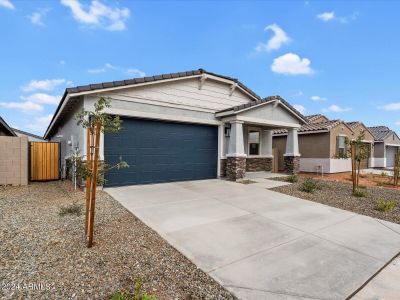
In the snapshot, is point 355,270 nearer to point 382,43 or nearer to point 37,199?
point 37,199

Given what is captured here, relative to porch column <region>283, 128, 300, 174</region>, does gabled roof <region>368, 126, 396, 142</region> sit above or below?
above

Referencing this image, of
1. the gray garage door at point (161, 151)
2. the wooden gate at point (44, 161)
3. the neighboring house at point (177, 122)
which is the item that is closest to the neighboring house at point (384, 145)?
the neighboring house at point (177, 122)

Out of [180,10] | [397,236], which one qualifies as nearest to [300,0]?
[180,10]

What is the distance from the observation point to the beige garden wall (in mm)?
9312

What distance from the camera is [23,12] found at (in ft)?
27.0

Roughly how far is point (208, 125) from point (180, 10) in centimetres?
526

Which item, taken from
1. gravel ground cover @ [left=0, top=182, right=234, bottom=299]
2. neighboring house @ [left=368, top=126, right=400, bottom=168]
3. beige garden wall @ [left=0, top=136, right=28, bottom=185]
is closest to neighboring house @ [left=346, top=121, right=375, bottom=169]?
neighboring house @ [left=368, top=126, right=400, bottom=168]

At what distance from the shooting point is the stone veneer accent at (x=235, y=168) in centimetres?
1060

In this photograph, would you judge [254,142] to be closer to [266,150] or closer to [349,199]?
[266,150]

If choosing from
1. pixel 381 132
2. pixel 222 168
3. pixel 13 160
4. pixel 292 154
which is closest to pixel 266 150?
→ pixel 292 154

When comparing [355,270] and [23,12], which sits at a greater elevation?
[23,12]

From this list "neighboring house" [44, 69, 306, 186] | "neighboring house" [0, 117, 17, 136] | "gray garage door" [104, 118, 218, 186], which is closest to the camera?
"neighboring house" [44, 69, 306, 186]

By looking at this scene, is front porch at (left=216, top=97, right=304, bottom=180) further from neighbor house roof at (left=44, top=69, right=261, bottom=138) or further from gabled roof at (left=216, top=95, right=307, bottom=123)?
neighbor house roof at (left=44, top=69, right=261, bottom=138)

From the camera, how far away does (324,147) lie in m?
15.9
